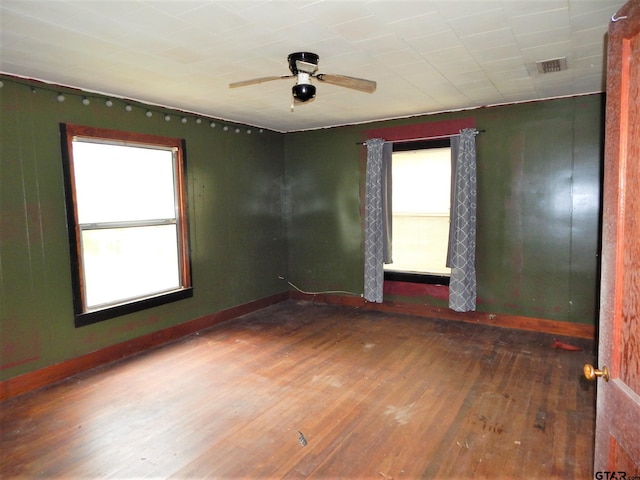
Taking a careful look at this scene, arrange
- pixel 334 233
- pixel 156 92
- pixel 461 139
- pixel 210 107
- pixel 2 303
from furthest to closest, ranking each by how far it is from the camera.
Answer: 1. pixel 334 233
2. pixel 461 139
3. pixel 210 107
4. pixel 156 92
5. pixel 2 303

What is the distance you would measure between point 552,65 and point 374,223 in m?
2.67

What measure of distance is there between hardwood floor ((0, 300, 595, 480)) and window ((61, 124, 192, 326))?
0.68m

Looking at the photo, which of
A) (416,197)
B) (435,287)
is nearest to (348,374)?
(435,287)

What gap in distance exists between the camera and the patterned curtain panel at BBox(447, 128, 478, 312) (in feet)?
15.1

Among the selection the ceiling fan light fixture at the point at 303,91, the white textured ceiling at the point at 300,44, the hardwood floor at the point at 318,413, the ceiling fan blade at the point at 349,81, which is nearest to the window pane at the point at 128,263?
the hardwood floor at the point at 318,413

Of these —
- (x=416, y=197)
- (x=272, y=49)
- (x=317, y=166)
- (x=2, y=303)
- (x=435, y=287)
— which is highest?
(x=272, y=49)

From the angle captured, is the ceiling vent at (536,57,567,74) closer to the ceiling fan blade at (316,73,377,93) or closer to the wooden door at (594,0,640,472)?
the ceiling fan blade at (316,73,377,93)

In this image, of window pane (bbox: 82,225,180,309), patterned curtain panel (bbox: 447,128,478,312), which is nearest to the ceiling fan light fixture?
window pane (bbox: 82,225,180,309)

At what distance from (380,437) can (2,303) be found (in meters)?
3.02

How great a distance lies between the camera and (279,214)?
19.9 feet

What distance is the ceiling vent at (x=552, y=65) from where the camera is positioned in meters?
3.01

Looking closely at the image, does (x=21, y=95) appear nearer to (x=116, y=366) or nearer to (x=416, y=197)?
(x=116, y=366)

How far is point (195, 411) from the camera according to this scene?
288cm

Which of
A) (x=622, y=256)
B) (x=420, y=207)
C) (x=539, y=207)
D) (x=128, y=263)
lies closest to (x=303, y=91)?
(x=622, y=256)
